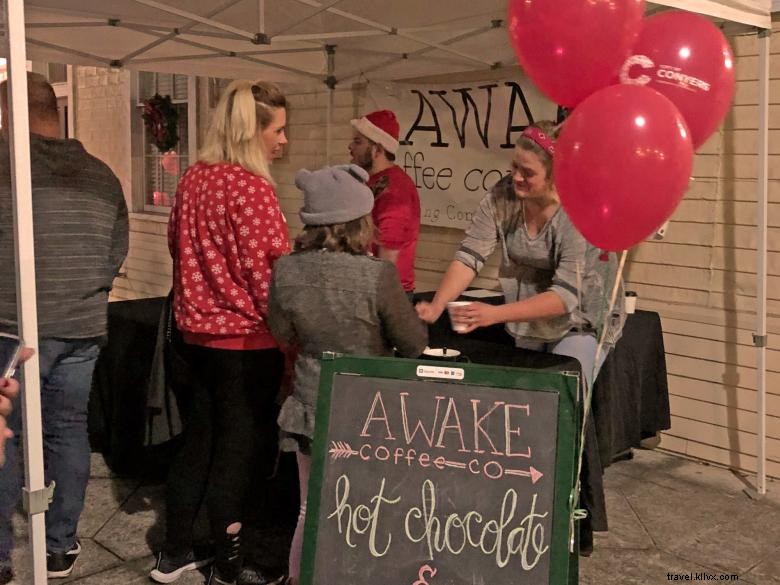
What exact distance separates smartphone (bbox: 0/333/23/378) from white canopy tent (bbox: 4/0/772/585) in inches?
93.4

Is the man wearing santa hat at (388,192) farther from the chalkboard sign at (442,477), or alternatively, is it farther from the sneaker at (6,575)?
the sneaker at (6,575)

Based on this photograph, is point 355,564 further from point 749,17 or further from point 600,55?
point 749,17

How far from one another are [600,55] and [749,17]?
5.00 ft

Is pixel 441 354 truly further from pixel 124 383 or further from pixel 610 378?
pixel 124 383

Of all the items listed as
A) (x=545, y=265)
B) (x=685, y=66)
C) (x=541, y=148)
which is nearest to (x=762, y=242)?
(x=545, y=265)

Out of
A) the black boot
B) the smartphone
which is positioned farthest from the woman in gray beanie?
the smartphone

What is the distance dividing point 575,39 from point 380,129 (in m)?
1.62

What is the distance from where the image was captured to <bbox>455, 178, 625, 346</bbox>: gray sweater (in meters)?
2.65

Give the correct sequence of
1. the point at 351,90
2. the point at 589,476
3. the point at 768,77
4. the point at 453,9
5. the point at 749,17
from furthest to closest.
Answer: the point at 351,90 → the point at 453,9 → the point at 768,77 → the point at 749,17 → the point at 589,476

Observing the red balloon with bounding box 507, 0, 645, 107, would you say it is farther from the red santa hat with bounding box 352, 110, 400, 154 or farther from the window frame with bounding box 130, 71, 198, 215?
the window frame with bounding box 130, 71, 198, 215

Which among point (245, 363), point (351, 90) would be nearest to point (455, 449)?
point (245, 363)

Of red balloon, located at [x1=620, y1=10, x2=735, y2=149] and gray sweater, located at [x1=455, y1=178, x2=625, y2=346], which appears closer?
red balloon, located at [x1=620, y1=10, x2=735, y2=149]

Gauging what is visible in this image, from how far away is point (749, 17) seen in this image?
325cm

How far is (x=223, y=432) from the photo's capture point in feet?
8.54
